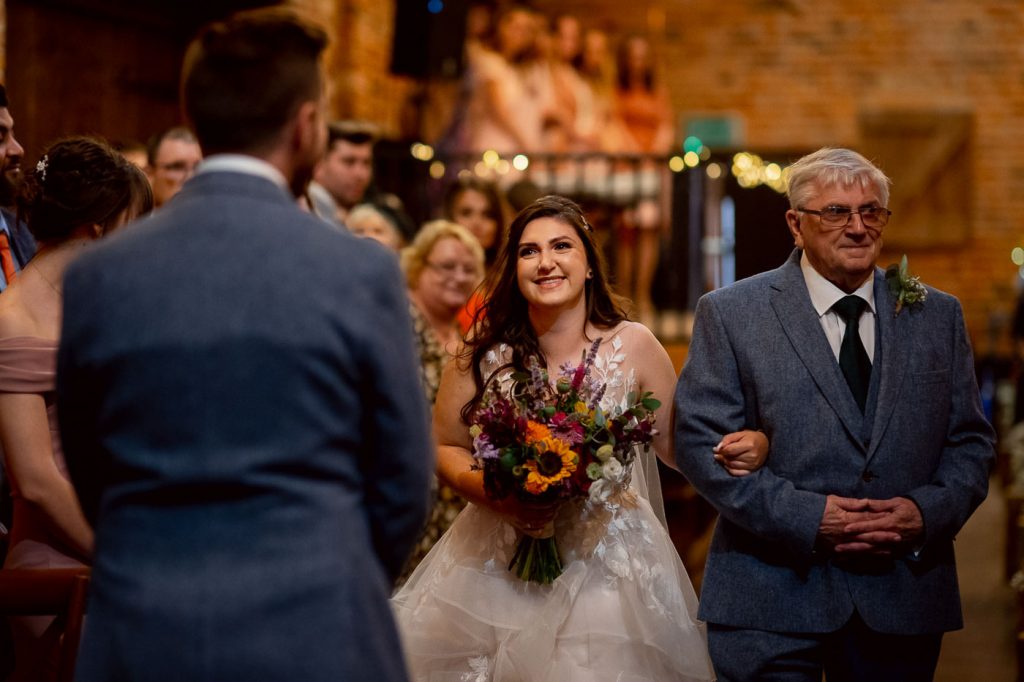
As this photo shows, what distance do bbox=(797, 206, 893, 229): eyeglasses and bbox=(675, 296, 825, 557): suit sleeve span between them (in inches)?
12.1

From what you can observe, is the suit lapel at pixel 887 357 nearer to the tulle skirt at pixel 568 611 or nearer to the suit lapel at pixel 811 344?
the suit lapel at pixel 811 344

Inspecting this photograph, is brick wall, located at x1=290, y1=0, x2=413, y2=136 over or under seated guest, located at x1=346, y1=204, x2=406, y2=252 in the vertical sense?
over

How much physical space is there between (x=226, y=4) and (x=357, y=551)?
613 centimetres

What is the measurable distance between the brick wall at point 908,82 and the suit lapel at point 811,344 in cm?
850

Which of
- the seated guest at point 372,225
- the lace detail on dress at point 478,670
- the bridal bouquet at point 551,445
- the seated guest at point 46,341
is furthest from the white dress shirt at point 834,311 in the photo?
the seated guest at point 372,225

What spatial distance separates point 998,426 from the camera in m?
10.5

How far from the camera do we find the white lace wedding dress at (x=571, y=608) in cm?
299

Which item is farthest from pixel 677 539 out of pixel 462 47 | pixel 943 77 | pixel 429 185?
pixel 943 77

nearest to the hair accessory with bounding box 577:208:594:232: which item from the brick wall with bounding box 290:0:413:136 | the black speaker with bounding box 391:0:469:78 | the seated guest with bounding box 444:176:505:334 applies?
the seated guest with bounding box 444:176:505:334

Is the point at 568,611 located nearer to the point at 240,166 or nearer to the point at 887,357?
the point at 887,357

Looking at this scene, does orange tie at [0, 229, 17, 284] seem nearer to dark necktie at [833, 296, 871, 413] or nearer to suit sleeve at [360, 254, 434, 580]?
suit sleeve at [360, 254, 434, 580]

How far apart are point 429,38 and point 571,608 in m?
5.89

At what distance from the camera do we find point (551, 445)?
2.84m

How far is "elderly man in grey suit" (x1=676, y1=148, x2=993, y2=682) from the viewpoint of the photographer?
2.85m
